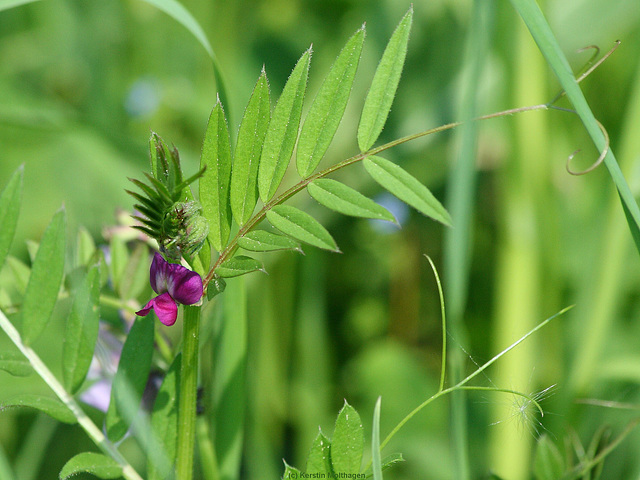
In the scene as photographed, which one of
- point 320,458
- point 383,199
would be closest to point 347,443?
point 320,458

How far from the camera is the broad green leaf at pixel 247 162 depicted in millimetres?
455

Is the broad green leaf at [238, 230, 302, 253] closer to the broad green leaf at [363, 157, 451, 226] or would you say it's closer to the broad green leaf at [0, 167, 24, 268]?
the broad green leaf at [363, 157, 451, 226]

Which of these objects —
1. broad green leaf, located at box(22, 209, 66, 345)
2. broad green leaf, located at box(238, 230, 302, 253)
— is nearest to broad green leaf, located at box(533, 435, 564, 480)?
broad green leaf, located at box(238, 230, 302, 253)

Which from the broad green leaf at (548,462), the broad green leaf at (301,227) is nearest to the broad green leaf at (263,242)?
the broad green leaf at (301,227)

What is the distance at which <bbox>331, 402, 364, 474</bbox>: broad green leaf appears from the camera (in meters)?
0.44

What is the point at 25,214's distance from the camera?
59.4 inches

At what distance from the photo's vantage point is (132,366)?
19.8 inches

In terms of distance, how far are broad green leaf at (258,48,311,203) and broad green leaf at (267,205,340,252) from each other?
0.02 meters

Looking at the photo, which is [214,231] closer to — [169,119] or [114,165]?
[114,165]

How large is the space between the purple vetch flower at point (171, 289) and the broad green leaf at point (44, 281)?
0.44 ft

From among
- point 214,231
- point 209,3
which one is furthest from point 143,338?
point 209,3

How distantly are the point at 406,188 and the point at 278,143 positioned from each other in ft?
0.31

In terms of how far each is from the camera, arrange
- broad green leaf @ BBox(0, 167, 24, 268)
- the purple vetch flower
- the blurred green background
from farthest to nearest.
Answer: the blurred green background
broad green leaf @ BBox(0, 167, 24, 268)
the purple vetch flower

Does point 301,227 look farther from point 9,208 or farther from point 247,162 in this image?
point 9,208
